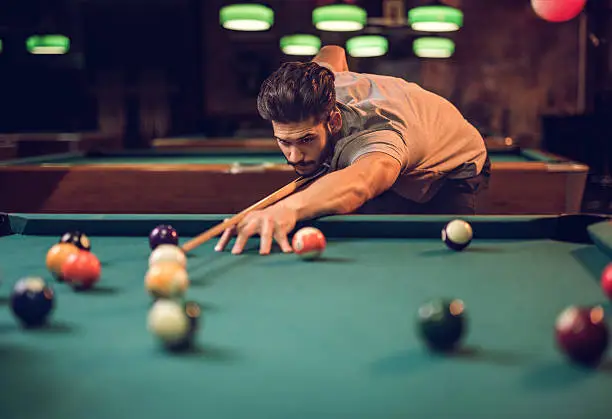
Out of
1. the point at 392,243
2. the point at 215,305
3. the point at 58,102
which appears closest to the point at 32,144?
the point at 58,102

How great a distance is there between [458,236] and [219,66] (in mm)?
8339

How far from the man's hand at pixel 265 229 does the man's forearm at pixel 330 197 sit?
69mm

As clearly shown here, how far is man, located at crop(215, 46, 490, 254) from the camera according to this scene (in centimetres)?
218

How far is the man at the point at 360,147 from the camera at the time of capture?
2.18 meters

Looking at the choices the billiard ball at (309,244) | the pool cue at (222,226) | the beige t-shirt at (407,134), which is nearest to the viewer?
the billiard ball at (309,244)

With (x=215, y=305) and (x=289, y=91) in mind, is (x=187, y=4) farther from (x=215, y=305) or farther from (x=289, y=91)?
(x=215, y=305)

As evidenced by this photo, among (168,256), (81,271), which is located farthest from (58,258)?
(168,256)

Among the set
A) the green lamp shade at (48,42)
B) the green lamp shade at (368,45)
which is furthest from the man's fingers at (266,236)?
the green lamp shade at (48,42)

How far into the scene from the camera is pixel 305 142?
2.62 metres

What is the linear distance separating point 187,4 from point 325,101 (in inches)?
303

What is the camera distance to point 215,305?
1413mm

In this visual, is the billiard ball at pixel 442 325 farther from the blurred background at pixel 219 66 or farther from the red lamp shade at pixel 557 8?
the blurred background at pixel 219 66

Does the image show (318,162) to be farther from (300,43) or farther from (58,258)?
(300,43)

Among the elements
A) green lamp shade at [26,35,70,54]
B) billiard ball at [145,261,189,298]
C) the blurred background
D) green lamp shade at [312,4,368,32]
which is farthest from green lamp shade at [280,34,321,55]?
billiard ball at [145,261,189,298]
